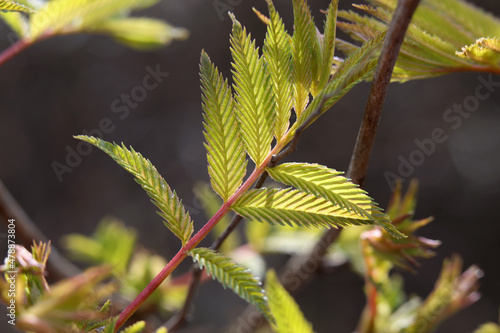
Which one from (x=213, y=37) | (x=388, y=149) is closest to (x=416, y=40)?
(x=388, y=149)

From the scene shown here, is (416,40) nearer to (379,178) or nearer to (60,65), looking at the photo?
(379,178)

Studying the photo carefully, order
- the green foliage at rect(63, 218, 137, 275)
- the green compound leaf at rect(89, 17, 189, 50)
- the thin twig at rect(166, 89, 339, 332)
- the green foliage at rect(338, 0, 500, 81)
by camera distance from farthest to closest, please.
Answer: the green foliage at rect(63, 218, 137, 275)
the green compound leaf at rect(89, 17, 189, 50)
the green foliage at rect(338, 0, 500, 81)
the thin twig at rect(166, 89, 339, 332)

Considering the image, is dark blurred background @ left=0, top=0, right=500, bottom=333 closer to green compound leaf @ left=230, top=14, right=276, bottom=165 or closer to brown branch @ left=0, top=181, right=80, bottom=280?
brown branch @ left=0, top=181, right=80, bottom=280

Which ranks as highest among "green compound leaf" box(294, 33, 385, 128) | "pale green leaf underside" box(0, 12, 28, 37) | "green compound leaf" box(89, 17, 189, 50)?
"pale green leaf underside" box(0, 12, 28, 37)

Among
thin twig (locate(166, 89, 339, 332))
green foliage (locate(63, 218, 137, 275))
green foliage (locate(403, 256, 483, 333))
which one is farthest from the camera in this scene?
green foliage (locate(63, 218, 137, 275))

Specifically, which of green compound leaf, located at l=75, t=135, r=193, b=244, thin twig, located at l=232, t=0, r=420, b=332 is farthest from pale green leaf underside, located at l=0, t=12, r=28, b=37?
thin twig, located at l=232, t=0, r=420, b=332

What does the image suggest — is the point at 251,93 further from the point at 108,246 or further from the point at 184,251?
the point at 108,246
